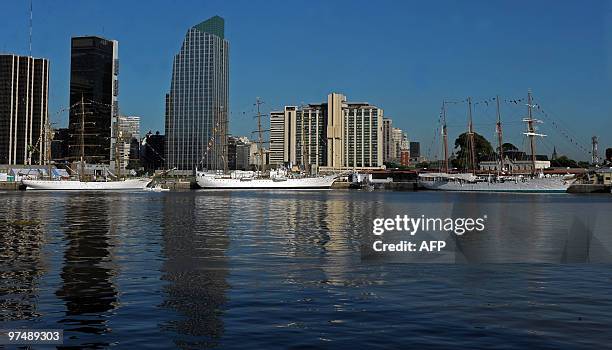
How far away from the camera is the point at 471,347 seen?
12422 millimetres

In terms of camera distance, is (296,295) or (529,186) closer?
(296,295)

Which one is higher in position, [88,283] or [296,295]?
[88,283]

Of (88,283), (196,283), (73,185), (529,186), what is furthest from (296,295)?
(73,185)

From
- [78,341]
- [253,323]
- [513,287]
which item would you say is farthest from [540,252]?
[78,341]

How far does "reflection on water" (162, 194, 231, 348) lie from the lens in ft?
44.4

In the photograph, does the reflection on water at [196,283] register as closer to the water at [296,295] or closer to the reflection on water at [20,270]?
the water at [296,295]

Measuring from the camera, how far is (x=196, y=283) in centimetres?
1952

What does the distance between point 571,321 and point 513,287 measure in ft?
15.3

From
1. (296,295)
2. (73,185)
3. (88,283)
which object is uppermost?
(73,185)

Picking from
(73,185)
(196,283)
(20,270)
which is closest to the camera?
(196,283)

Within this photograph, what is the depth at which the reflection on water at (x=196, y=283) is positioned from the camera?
13.5 meters

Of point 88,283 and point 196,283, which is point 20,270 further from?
point 196,283

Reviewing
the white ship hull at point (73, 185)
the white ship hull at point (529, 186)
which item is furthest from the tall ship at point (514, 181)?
the white ship hull at point (73, 185)

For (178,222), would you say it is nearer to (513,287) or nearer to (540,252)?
(540,252)
